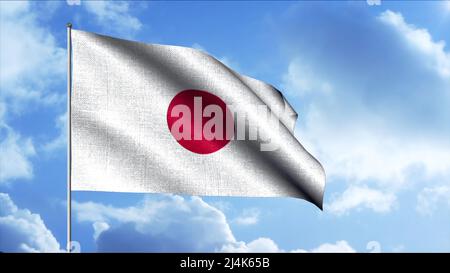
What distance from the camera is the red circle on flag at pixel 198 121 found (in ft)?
36.4

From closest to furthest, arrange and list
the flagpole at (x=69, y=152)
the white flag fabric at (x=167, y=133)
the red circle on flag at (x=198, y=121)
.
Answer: the flagpole at (x=69, y=152) → the white flag fabric at (x=167, y=133) → the red circle on flag at (x=198, y=121)

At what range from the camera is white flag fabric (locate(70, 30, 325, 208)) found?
35.6 feet

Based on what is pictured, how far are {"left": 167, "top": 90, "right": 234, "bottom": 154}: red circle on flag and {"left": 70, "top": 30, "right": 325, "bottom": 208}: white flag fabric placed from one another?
0.02 m

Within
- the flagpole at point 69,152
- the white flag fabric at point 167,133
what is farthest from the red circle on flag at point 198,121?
the flagpole at point 69,152

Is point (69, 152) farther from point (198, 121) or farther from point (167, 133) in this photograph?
point (198, 121)

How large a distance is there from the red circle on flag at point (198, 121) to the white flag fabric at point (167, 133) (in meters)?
0.02

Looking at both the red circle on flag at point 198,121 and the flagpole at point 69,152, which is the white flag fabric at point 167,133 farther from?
the flagpole at point 69,152

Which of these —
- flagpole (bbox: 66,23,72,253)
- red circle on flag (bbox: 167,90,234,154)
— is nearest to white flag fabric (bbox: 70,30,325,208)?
red circle on flag (bbox: 167,90,234,154)

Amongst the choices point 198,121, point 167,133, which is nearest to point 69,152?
point 167,133

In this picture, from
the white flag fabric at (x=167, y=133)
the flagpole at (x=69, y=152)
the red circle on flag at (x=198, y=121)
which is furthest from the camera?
the red circle on flag at (x=198, y=121)

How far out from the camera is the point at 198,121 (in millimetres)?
11227

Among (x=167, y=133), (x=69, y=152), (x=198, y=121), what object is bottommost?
(x=69, y=152)

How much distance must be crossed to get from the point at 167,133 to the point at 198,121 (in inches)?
23.8
